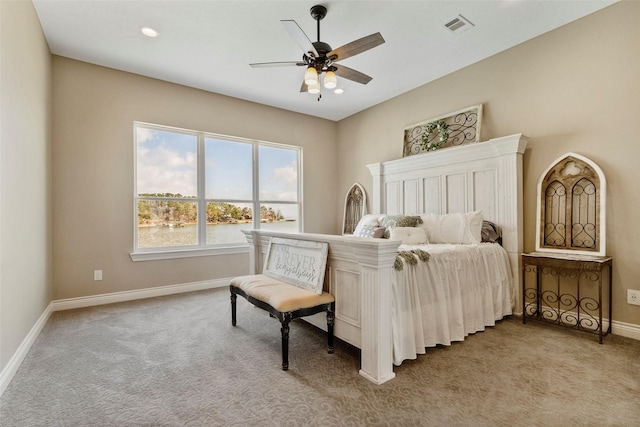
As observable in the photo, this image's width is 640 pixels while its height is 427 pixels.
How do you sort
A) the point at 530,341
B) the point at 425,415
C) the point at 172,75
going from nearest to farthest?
the point at 425,415, the point at 530,341, the point at 172,75

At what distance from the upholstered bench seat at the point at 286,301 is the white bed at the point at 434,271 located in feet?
0.28

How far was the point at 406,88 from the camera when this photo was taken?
4.44m

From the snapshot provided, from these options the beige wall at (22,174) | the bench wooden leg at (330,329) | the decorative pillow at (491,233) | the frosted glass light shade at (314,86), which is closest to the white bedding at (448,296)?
the decorative pillow at (491,233)

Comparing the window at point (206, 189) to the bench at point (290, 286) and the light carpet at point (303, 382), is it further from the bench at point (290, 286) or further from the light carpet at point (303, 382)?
the bench at point (290, 286)

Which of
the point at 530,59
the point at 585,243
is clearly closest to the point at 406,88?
the point at 530,59

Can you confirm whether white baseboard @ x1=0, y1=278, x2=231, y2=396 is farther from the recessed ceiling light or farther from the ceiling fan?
the recessed ceiling light

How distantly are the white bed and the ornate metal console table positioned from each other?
193mm

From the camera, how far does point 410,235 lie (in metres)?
3.34

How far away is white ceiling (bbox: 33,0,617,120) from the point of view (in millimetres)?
2703

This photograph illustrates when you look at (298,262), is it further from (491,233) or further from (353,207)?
(353,207)

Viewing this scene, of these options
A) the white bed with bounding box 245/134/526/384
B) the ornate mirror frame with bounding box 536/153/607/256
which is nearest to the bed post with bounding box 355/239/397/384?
the white bed with bounding box 245/134/526/384

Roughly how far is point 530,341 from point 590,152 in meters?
1.83

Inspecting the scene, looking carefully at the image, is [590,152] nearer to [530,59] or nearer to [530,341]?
[530,59]

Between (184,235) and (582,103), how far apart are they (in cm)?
489
